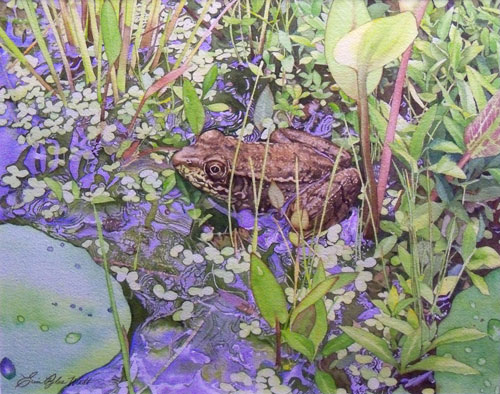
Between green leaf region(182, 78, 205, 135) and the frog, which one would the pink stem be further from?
green leaf region(182, 78, 205, 135)

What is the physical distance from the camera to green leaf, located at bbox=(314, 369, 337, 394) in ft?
2.77

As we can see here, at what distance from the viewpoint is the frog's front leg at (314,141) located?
859mm

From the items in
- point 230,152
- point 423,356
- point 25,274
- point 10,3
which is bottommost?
point 423,356

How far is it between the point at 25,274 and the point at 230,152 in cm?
37

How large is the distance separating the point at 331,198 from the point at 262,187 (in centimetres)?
11

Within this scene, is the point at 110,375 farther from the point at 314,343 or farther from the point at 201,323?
the point at 314,343

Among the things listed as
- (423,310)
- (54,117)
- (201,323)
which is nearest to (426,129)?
(423,310)

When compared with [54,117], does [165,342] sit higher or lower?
lower

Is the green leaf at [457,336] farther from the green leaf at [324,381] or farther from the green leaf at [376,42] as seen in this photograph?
the green leaf at [376,42]

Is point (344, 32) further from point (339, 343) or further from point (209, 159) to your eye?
point (339, 343)

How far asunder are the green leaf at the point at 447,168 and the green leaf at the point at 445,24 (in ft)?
0.63

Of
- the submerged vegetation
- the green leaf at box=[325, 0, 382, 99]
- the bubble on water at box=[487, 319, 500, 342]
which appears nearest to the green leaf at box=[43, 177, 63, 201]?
the submerged vegetation

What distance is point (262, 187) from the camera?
847mm

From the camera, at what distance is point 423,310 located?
850mm
